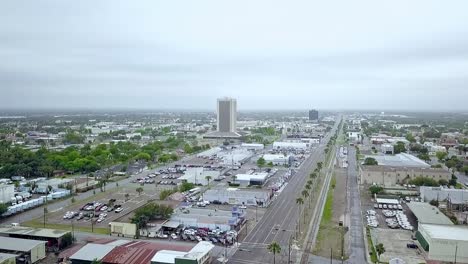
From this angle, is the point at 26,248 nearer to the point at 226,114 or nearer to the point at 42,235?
the point at 42,235

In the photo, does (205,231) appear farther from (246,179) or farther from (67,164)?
(67,164)

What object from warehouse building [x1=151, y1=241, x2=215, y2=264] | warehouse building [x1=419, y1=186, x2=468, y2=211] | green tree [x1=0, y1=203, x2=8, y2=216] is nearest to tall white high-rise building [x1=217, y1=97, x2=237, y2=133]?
warehouse building [x1=419, y1=186, x2=468, y2=211]

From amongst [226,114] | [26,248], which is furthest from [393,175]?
[226,114]

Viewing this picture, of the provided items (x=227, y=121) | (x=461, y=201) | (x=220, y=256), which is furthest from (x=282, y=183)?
(x=227, y=121)

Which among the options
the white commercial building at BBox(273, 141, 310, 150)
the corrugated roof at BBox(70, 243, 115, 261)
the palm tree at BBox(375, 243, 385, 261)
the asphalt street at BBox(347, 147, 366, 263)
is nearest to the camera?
the corrugated roof at BBox(70, 243, 115, 261)

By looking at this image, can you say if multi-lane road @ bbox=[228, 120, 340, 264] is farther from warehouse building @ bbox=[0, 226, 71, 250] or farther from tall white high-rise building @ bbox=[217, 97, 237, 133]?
tall white high-rise building @ bbox=[217, 97, 237, 133]

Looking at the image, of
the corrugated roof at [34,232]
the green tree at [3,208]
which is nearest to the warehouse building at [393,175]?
the corrugated roof at [34,232]
